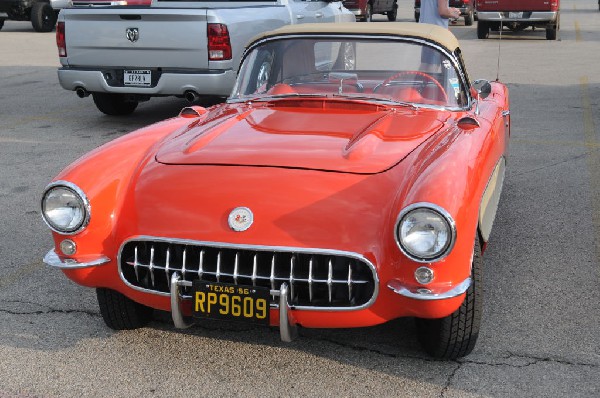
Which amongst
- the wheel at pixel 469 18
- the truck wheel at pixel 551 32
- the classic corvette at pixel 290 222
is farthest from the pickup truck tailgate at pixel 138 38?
the wheel at pixel 469 18

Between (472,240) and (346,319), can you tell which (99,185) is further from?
(472,240)

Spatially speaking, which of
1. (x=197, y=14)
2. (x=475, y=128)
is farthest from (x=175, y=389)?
(x=197, y=14)

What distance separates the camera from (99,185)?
388cm

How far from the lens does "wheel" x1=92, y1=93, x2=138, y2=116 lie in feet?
32.1

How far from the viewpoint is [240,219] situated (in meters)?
3.56

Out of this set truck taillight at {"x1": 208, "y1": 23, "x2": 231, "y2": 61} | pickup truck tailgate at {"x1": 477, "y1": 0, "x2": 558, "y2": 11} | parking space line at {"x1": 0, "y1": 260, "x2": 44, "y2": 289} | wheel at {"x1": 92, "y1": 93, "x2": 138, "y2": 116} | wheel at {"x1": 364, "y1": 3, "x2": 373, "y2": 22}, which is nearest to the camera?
parking space line at {"x1": 0, "y1": 260, "x2": 44, "y2": 289}

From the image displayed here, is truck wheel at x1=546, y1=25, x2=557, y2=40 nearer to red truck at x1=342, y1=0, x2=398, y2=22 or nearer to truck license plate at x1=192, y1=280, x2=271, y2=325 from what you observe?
red truck at x1=342, y1=0, x2=398, y2=22

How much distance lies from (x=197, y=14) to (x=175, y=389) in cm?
570

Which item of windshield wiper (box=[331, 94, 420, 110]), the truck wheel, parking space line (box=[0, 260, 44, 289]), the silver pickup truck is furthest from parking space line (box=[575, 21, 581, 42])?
parking space line (box=[0, 260, 44, 289])

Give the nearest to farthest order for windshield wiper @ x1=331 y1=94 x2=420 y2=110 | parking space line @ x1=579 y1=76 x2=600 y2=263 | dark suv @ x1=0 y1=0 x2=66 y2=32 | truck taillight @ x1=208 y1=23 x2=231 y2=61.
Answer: windshield wiper @ x1=331 y1=94 x2=420 y2=110
parking space line @ x1=579 y1=76 x2=600 y2=263
truck taillight @ x1=208 y1=23 x2=231 y2=61
dark suv @ x1=0 y1=0 x2=66 y2=32

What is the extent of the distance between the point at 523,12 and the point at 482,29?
3.68ft

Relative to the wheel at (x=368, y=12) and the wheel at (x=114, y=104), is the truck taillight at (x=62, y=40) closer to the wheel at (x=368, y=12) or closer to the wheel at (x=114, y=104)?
the wheel at (x=114, y=104)

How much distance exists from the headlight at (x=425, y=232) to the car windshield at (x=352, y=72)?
59.8 inches

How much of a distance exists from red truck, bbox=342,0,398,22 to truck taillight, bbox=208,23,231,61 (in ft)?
44.4
